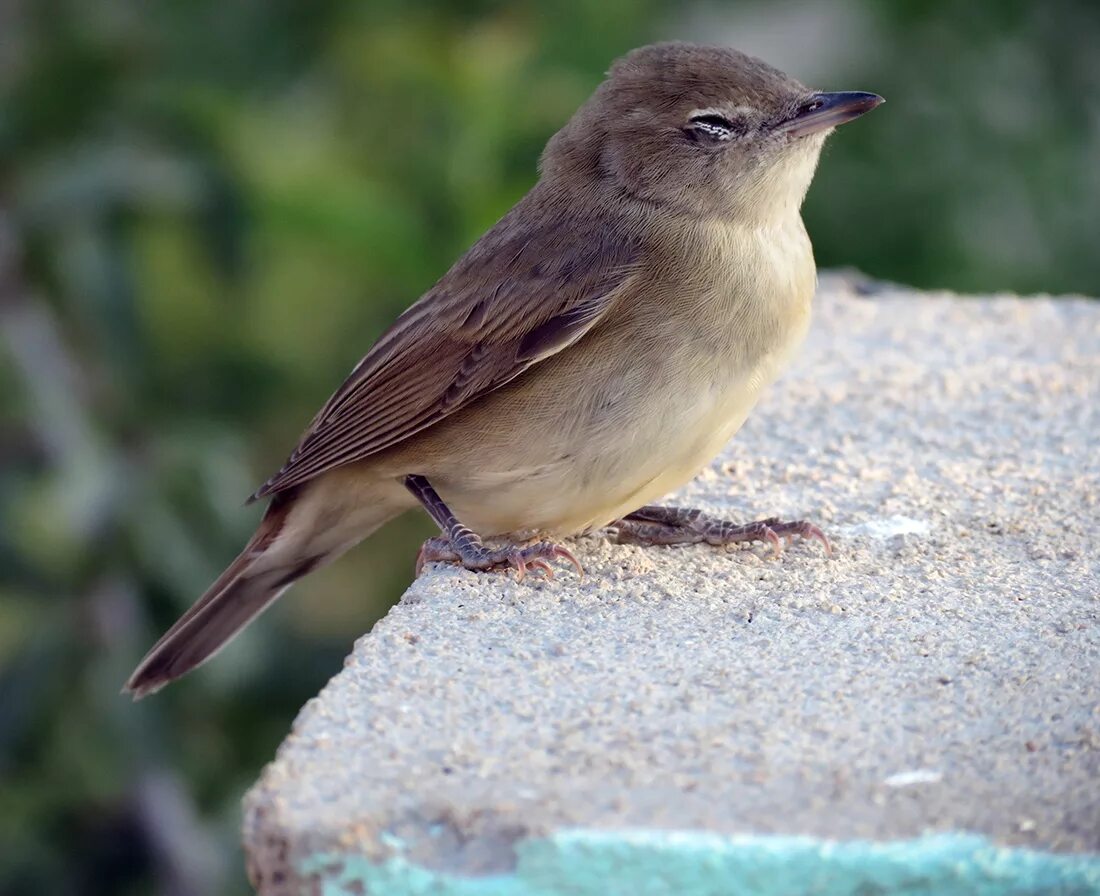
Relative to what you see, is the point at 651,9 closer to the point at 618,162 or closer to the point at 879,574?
the point at 618,162

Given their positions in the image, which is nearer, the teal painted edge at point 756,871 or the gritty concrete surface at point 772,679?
the teal painted edge at point 756,871

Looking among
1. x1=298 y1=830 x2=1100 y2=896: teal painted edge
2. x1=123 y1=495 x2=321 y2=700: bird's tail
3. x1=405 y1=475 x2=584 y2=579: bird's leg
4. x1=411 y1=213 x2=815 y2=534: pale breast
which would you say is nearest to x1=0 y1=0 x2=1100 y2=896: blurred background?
x1=123 y1=495 x2=321 y2=700: bird's tail

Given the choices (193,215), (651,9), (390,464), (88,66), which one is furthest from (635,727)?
(651,9)

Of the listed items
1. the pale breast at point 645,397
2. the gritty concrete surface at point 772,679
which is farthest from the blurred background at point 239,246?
the gritty concrete surface at point 772,679

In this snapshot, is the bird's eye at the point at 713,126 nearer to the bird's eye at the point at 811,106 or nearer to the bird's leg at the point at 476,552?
the bird's eye at the point at 811,106

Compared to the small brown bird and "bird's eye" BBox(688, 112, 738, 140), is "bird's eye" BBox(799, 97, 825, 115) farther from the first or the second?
"bird's eye" BBox(688, 112, 738, 140)

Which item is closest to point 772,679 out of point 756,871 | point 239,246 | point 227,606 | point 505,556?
point 756,871
